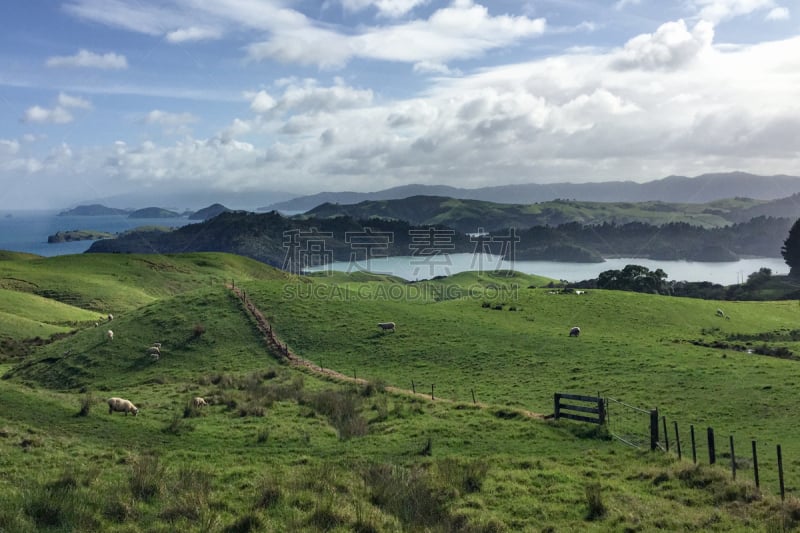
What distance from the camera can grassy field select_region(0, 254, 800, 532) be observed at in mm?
14016

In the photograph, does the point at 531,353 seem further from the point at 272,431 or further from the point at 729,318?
the point at 729,318

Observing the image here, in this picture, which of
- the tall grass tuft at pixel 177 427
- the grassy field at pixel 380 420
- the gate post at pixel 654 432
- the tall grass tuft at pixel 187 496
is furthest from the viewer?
the tall grass tuft at pixel 177 427

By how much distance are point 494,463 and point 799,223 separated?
192m

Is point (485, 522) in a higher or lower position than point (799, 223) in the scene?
lower

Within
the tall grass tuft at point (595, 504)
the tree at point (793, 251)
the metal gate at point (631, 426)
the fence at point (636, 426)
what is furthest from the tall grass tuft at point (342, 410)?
the tree at point (793, 251)

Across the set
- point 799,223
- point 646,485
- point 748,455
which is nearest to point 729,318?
point 748,455

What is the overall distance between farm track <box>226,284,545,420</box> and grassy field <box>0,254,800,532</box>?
0.65 metres

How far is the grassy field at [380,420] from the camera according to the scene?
14.0 metres

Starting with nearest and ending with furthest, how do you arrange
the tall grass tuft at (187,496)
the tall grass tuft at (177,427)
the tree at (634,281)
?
the tall grass tuft at (187,496) → the tall grass tuft at (177,427) → the tree at (634,281)

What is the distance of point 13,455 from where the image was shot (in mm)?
17328

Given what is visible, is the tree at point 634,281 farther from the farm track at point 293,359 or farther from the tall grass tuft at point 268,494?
the tall grass tuft at point 268,494

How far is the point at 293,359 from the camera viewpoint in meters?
42.7

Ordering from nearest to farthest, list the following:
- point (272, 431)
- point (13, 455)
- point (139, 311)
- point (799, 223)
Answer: point (13, 455)
point (272, 431)
point (139, 311)
point (799, 223)

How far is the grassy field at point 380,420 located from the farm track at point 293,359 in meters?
0.65
